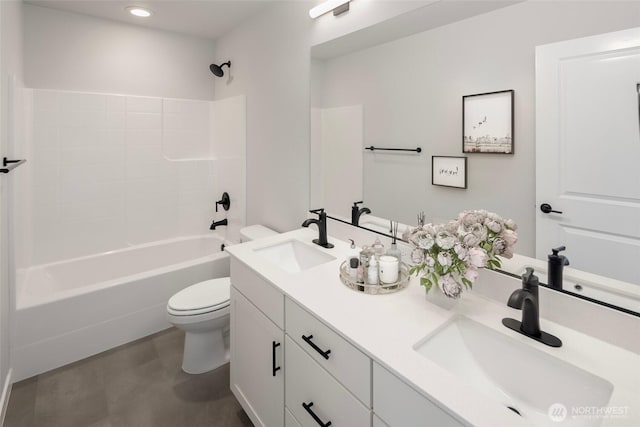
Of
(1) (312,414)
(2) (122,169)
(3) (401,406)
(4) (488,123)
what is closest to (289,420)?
(1) (312,414)

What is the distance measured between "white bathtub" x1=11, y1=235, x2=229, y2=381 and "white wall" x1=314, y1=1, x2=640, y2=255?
5.67 feet

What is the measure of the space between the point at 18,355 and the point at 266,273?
1.76 m

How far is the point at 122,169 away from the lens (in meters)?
2.88

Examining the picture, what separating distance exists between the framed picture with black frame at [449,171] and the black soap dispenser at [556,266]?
379 millimetres

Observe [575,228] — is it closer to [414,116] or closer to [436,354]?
[436,354]

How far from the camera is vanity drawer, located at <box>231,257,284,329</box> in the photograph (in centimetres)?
129

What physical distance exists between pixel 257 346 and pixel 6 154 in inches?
68.2

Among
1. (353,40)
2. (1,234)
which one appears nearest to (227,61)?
(353,40)

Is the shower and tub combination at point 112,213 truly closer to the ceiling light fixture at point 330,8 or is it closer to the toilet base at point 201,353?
the toilet base at point 201,353

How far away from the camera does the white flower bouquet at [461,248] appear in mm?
1029

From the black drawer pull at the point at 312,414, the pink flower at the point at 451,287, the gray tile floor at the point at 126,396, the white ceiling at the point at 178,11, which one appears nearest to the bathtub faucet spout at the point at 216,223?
the gray tile floor at the point at 126,396

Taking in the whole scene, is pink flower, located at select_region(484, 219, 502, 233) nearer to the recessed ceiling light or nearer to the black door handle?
the black door handle

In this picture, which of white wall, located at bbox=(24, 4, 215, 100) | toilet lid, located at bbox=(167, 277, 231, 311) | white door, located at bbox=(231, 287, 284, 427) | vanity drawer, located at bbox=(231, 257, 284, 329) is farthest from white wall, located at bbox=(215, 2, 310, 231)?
white door, located at bbox=(231, 287, 284, 427)

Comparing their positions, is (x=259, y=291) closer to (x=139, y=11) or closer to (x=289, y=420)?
(x=289, y=420)
